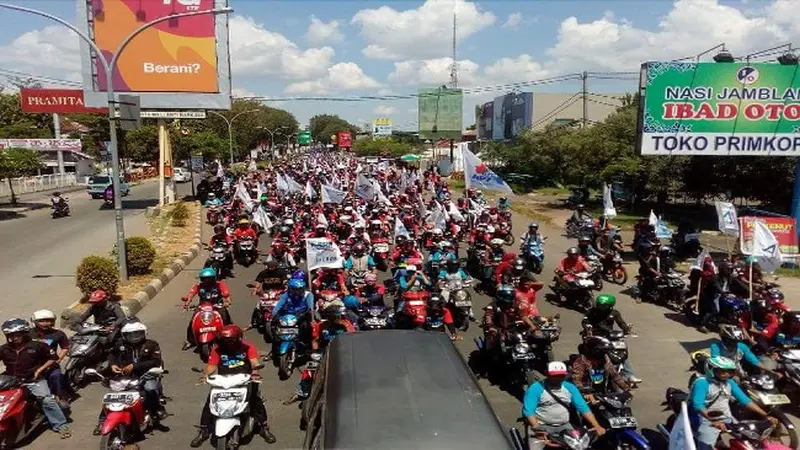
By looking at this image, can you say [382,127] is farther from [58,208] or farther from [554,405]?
[554,405]

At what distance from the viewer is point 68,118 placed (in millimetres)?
72000

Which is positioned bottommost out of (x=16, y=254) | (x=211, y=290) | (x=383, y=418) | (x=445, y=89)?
(x=16, y=254)

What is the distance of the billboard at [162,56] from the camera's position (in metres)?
26.6

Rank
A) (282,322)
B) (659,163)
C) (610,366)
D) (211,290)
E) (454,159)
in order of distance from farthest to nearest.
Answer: (454,159), (659,163), (211,290), (282,322), (610,366)

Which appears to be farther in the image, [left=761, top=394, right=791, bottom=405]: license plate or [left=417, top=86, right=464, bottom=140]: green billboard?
[left=417, top=86, right=464, bottom=140]: green billboard

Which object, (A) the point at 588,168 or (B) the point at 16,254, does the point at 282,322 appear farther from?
(A) the point at 588,168

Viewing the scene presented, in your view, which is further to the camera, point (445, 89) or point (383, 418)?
point (445, 89)

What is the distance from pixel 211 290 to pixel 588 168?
26.2 metres

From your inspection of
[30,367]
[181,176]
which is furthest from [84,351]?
[181,176]

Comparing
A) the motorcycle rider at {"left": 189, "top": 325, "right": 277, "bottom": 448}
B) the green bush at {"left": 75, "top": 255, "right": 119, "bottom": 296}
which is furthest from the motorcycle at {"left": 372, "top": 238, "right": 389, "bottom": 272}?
the motorcycle rider at {"left": 189, "top": 325, "right": 277, "bottom": 448}

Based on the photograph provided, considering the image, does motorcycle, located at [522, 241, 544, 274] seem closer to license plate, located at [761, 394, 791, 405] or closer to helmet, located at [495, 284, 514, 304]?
helmet, located at [495, 284, 514, 304]

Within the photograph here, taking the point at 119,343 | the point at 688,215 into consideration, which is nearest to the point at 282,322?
the point at 119,343

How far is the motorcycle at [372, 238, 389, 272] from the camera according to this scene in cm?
1631

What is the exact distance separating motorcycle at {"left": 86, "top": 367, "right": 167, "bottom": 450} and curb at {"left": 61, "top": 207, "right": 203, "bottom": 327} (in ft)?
9.33
